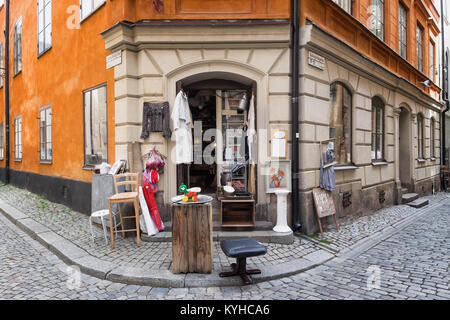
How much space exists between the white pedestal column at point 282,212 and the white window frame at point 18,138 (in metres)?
12.1

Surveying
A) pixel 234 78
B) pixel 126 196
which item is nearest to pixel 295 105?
pixel 234 78

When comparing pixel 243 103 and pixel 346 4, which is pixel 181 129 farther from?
pixel 346 4

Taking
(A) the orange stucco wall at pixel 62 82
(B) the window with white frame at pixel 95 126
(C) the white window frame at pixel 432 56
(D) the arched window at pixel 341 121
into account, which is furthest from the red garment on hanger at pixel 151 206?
(C) the white window frame at pixel 432 56

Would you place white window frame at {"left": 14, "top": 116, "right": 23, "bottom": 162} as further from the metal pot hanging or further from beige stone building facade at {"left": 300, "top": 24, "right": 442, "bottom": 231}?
beige stone building facade at {"left": 300, "top": 24, "right": 442, "bottom": 231}

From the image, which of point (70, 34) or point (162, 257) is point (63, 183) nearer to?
point (70, 34)

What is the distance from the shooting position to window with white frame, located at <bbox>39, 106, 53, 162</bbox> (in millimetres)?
9766

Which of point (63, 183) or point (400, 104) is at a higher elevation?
point (400, 104)

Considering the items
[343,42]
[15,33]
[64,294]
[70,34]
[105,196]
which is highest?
[15,33]

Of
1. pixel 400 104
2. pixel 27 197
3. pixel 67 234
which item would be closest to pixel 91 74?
pixel 67 234

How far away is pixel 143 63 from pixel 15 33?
1131 centimetres

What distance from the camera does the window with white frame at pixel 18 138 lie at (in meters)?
12.7

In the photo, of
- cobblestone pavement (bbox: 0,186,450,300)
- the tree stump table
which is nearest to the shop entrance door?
cobblestone pavement (bbox: 0,186,450,300)

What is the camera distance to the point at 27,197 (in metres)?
10.2

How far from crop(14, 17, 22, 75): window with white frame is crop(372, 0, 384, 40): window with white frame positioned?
45.8 ft
